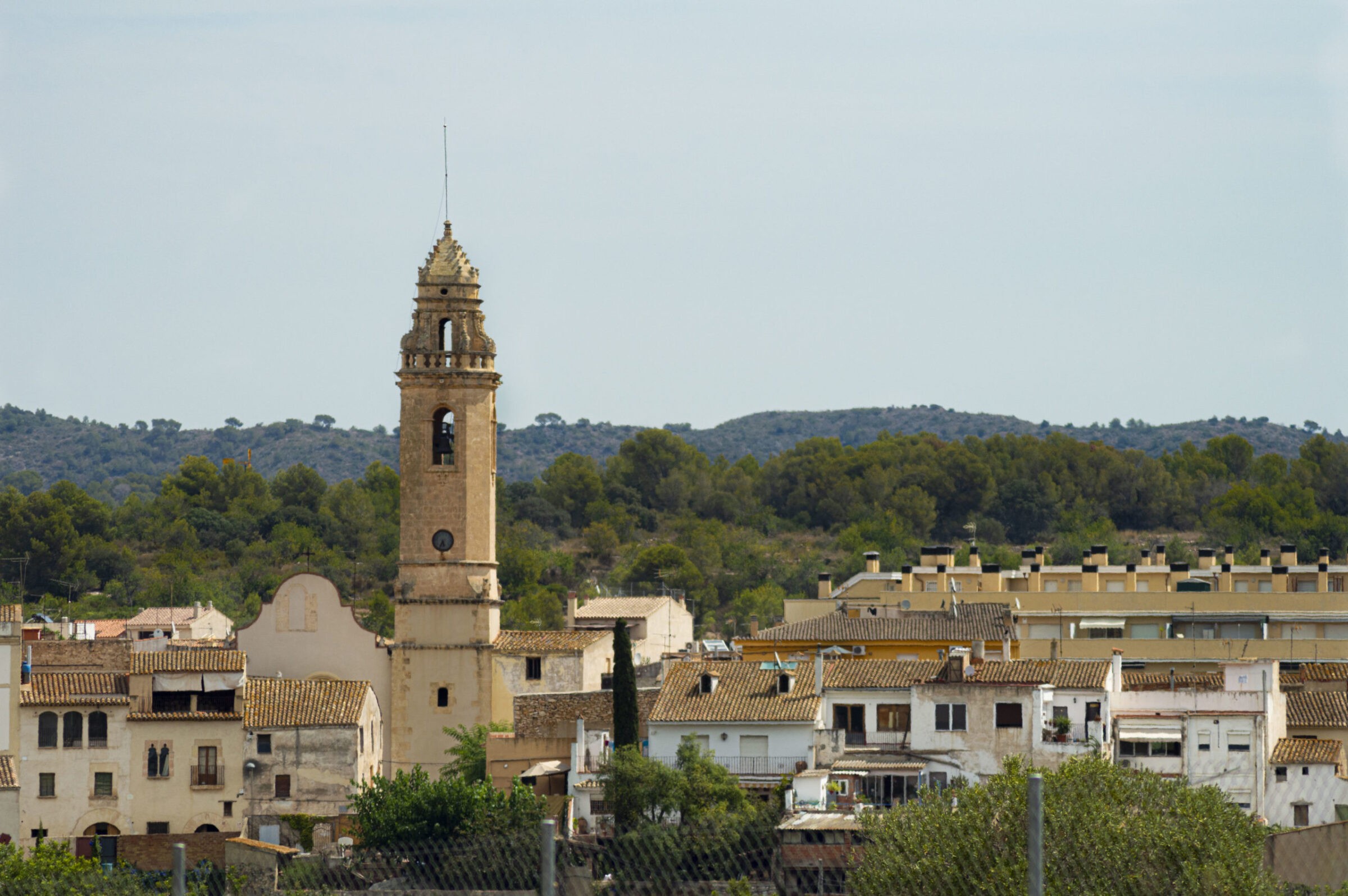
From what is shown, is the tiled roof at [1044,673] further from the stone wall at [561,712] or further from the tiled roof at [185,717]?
the tiled roof at [185,717]

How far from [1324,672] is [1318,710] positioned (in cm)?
584

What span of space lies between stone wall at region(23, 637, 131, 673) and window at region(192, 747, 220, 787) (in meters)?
4.08

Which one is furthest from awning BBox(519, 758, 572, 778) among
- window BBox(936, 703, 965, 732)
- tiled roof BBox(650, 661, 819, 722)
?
window BBox(936, 703, 965, 732)

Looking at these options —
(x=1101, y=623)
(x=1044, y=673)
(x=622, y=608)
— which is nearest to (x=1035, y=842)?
(x=1044, y=673)

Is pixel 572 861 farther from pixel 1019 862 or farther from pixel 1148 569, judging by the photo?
pixel 1148 569

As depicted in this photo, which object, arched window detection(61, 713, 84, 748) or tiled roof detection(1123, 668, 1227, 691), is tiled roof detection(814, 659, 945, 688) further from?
arched window detection(61, 713, 84, 748)

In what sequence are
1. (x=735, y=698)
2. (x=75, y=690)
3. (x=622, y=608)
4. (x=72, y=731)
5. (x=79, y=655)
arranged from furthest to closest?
(x=622, y=608) → (x=79, y=655) → (x=75, y=690) → (x=72, y=731) → (x=735, y=698)

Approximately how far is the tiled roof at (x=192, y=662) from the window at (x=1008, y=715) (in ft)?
44.4

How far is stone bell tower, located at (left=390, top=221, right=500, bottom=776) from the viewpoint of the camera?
1887 inches

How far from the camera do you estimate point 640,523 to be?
117 metres

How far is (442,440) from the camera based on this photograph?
48.9 metres

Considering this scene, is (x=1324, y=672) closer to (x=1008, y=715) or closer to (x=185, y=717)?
(x=1008, y=715)

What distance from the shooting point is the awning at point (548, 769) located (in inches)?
1575

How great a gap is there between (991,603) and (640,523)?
59328mm
